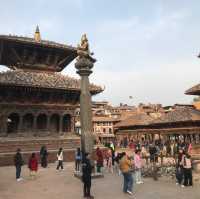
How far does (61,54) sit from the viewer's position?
34594 mm

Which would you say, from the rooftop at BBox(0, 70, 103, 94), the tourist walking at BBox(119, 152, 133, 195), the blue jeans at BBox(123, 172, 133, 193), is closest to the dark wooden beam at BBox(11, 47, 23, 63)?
the rooftop at BBox(0, 70, 103, 94)

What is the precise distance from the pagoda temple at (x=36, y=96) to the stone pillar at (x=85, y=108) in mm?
12694

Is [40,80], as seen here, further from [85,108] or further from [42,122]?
[85,108]

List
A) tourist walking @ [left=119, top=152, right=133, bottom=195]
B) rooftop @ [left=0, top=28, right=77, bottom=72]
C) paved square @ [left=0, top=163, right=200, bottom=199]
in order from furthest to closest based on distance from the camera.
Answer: rooftop @ [left=0, top=28, right=77, bottom=72] → tourist walking @ [left=119, top=152, right=133, bottom=195] → paved square @ [left=0, top=163, right=200, bottom=199]

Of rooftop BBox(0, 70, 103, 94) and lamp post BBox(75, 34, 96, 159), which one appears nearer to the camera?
lamp post BBox(75, 34, 96, 159)

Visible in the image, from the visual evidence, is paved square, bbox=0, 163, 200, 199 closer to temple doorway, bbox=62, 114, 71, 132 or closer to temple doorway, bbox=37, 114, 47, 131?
temple doorway, bbox=37, 114, 47, 131

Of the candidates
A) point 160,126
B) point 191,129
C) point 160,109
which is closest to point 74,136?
point 160,126

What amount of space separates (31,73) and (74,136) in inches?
310

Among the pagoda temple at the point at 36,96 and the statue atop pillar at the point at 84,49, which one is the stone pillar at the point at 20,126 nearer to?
the pagoda temple at the point at 36,96

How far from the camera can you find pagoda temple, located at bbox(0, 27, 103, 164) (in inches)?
1119

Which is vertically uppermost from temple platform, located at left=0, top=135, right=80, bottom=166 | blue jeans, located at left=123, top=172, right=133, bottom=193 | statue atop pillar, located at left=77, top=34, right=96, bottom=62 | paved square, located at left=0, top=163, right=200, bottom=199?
statue atop pillar, located at left=77, top=34, right=96, bottom=62

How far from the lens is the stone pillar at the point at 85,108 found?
1583 cm

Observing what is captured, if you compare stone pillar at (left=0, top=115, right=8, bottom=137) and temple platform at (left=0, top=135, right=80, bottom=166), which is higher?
stone pillar at (left=0, top=115, right=8, bottom=137)

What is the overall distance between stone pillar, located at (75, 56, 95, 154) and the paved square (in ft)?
6.31
